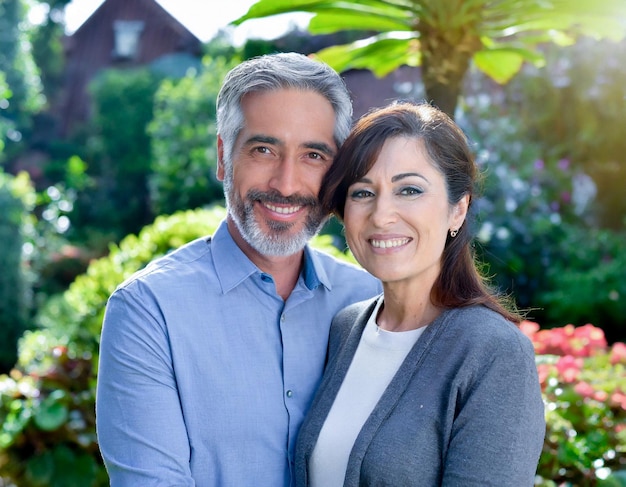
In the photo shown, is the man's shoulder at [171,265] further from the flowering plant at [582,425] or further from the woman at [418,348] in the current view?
the flowering plant at [582,425]

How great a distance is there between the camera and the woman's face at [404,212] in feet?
6.25

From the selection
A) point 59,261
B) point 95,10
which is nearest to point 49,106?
point 95,10

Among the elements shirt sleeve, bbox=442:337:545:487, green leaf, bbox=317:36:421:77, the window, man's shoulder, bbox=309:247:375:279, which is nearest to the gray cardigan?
shirt sleeve, bbox=442:337:545:487

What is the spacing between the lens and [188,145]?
1184cm

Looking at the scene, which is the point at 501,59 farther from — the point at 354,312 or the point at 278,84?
the point at 354,312

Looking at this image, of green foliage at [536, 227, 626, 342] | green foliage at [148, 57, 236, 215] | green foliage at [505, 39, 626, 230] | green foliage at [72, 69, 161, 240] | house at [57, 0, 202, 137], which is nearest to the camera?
green foliage at [536, 227, 626, 342]

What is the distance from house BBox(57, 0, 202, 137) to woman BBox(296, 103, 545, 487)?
20.0 metres

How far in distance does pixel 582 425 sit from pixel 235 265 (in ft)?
6.69

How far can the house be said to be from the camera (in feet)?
71.4

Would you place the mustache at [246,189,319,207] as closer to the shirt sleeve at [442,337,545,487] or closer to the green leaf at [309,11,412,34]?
the shirt sleeve at [442,337,545,487]

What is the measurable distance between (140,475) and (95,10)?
23.2 metres

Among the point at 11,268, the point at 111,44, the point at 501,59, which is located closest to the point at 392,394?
the point at 501,59

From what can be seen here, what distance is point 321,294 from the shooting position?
2.33 m

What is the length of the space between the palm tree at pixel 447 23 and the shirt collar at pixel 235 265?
0.86 metres
